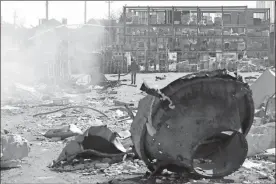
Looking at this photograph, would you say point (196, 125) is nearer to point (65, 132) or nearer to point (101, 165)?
point (101, 165)

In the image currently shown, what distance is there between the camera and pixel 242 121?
5.66 metres

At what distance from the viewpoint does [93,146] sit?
638 cm

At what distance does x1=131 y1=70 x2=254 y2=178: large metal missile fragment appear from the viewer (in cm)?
509

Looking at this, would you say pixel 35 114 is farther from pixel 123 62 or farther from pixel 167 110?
pixel 123 62

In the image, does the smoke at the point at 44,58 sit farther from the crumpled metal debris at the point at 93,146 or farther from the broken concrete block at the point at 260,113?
the crumpled metal debris at the point at 93,146

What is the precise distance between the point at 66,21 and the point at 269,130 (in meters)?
38.6

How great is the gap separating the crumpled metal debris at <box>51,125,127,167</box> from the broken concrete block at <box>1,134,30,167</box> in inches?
25.2

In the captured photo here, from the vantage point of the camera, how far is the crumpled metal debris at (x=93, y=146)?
20.6ft

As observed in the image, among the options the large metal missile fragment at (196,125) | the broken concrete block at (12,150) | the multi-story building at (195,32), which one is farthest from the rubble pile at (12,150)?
the multi-story building at (195,32)

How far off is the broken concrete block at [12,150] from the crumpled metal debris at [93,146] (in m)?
0.64

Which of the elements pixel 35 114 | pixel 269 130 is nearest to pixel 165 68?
pixel 35 114

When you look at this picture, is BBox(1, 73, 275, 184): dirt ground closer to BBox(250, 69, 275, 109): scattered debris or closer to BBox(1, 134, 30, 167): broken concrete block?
BBox(1, 134, 30, 167): broken concrete block

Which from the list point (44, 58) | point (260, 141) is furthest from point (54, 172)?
point (44, 58)

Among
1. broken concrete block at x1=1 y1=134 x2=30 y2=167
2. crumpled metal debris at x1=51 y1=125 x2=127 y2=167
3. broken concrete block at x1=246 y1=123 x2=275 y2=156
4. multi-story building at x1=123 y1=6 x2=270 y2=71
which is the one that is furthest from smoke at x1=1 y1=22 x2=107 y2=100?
multi-story building at x1=123 y1=6 x2=270 y2=71
